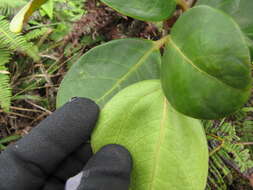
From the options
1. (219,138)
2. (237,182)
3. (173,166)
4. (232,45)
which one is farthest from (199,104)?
(237,182)

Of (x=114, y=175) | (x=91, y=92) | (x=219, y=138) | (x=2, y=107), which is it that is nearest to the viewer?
(x=114, y=175)

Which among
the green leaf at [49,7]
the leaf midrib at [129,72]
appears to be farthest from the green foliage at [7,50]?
the leaf midrib at [129,72]

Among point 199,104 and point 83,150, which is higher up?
point 199,104

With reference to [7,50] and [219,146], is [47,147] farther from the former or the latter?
[7,50]

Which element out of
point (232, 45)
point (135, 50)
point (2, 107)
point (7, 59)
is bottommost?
point (2, 107)

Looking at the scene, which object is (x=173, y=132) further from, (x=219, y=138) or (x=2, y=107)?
(x=2, y=107)

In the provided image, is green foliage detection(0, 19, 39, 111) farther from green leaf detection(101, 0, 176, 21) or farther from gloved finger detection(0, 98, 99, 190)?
green leaf detection(101, 0, 176, 21)
